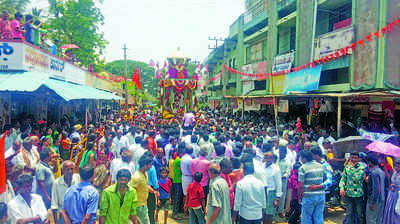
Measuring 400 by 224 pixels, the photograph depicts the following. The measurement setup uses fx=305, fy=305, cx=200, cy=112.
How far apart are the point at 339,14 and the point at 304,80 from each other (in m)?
4.06

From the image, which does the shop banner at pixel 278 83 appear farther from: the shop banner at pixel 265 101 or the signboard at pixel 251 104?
the shop banner at pixel 265 101

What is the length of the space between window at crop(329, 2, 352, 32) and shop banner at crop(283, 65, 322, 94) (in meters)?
3.24

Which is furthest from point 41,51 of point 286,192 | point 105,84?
point 105,84

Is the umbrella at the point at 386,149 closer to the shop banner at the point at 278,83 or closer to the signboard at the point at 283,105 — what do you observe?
the signboard at the point at 283,105

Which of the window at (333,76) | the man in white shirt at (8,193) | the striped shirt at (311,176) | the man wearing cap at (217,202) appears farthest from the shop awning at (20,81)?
the window at (333,76)

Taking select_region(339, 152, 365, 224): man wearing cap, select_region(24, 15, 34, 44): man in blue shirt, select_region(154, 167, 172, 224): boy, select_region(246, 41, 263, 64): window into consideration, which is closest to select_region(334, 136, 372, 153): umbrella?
select_region(339, 152, 365, 224): man wearing cap

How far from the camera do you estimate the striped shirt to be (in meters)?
4.73

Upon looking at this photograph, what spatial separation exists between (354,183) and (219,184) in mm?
2630

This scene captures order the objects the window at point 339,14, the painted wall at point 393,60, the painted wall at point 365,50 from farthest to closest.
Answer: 1. the window at point 339,14
2. the painted wall at point 365,50
3. the painted wall at point 393,60

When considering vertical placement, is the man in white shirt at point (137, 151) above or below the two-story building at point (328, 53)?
below

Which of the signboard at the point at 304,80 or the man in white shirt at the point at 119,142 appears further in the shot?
the signboard at the point at 304,80

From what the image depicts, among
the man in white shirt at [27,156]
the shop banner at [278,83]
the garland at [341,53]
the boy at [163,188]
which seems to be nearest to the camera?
the man in white shirt at [27,156]

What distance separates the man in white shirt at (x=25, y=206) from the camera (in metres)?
3.38

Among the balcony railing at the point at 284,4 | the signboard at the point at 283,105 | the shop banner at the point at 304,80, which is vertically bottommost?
the signboard at the point at 283,105
